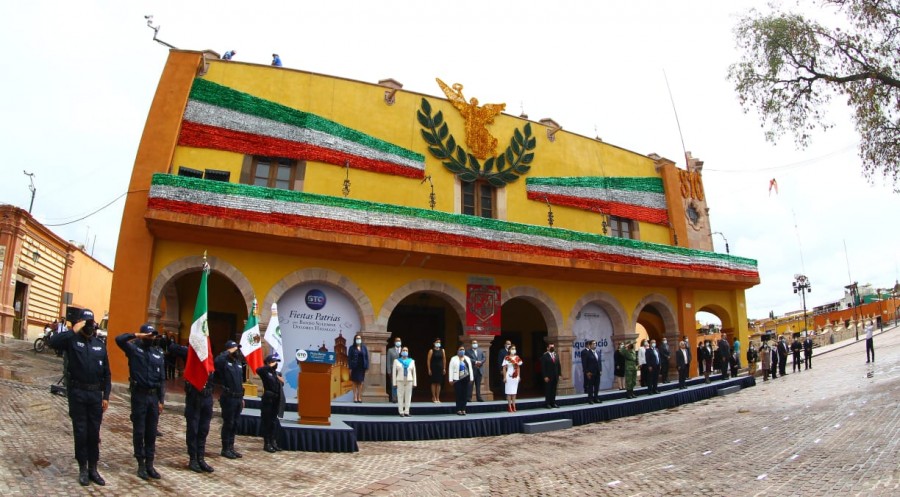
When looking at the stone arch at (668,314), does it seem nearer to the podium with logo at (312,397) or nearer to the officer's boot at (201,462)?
the podium with logo at (312,397)

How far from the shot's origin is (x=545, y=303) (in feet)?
61.9

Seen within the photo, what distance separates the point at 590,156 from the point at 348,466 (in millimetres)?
16688

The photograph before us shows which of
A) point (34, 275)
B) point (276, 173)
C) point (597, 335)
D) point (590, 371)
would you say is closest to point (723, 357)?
point (597, 335)

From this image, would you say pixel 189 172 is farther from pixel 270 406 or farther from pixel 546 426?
pixel 546 426

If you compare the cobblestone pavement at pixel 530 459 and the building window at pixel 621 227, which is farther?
the building window at pixel 621 227

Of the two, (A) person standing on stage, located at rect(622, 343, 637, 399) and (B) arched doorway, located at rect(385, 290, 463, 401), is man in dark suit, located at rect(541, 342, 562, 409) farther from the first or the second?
(B) arched doorway, located at rect(385, 290, 463, 401)

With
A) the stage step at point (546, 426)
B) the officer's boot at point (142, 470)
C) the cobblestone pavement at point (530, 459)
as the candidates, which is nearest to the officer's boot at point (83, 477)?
the cobblestone pavement at point (530, 459)

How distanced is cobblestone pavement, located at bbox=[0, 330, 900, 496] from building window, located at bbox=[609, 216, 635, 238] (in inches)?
384

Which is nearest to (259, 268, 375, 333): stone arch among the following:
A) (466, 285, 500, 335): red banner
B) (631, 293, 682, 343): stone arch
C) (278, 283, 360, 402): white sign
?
(278, 283, 360, 402): white sign

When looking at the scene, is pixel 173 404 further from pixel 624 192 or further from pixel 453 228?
pixel 624 192

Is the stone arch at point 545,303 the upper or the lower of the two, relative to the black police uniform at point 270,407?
upper

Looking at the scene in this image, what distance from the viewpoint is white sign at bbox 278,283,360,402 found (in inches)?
592

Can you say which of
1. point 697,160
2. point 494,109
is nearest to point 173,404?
point 494,109

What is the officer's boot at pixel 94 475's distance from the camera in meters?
6.40
